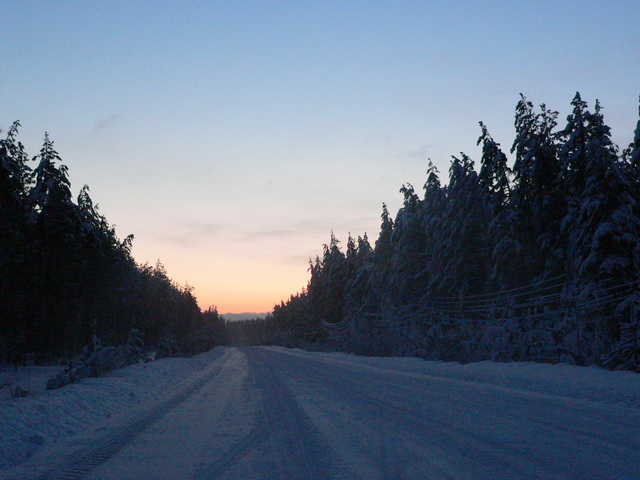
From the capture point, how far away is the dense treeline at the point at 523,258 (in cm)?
1962

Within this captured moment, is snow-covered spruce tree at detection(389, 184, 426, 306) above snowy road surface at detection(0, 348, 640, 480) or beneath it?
above

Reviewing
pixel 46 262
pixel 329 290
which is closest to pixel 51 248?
pixel 46 262

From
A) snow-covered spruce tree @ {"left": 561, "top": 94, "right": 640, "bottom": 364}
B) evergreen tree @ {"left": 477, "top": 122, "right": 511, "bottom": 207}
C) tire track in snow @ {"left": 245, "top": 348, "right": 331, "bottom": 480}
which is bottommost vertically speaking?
tire track in snow @ {"left": 245, "top": 348, "right": 331, "bottom": 480}

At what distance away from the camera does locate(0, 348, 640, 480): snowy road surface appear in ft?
18.4

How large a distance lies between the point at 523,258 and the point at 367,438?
2720 cm

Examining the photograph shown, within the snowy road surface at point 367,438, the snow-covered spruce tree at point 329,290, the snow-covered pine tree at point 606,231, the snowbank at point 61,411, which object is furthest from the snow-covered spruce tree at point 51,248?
the snow-covered spruce tree at point 329,290

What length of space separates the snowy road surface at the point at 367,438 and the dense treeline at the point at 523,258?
750 cm

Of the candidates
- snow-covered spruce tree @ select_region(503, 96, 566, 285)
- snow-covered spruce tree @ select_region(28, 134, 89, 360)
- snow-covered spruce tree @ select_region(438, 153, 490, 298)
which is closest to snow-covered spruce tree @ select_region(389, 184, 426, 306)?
snow-covered spruce tree @ select_region(438, 153, 490, 298)

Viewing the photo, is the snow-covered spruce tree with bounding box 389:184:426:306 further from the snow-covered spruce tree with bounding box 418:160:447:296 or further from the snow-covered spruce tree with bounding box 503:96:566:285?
the snow-covered spruce tree with bounding box 503:96:566:285

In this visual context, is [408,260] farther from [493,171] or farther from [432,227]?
[493,171]

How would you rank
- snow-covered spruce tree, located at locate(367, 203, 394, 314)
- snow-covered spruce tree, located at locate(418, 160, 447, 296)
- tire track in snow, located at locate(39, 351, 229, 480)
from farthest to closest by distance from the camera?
snow-covered spruce tree, located at locate(367, 203, 394, 314) → snow-covered spruce tree, located at locate(418, 160, 447, 296) → tire track in snow, located at locate(39, 351, 229, 480)

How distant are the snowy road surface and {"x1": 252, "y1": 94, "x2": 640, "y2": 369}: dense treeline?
750 centimetres

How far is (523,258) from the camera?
31.9m

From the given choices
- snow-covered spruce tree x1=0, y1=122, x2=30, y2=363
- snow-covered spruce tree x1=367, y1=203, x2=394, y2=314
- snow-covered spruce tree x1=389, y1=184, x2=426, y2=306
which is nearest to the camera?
snow-covered spruce tree x1=0, y1=122, x2=30, y2=363
